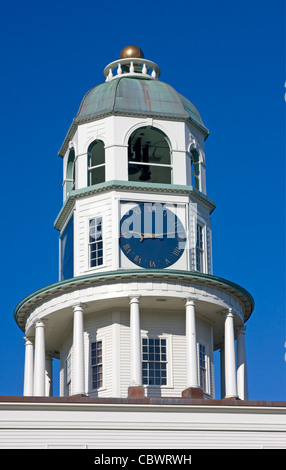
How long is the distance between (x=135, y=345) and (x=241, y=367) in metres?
6.83

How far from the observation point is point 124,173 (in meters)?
58.7

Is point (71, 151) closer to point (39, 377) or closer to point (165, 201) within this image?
point (165, 201)

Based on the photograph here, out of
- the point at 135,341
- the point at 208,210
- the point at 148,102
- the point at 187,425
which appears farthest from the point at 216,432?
the point at 148,102

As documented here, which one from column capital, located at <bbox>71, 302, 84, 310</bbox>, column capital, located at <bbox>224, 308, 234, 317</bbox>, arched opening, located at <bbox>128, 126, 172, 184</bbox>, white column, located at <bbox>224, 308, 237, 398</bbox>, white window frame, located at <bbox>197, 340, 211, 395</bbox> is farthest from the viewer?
arched opening, located at <bbox>128, 126, 172, 184</bbox>

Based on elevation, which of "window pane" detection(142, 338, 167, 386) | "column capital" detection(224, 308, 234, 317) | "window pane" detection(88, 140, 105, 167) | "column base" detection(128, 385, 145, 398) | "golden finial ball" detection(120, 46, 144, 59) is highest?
"golden finial ball" detection(120, 46, 144, 59)

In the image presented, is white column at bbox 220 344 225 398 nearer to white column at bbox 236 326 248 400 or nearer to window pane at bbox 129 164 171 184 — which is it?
white column at bbox 236 326 248 400

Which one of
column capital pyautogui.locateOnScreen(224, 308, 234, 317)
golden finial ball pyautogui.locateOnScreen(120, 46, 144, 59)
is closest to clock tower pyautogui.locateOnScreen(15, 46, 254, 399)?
column capital pyautogui.locateOnScreen(224, 308, 234, 317)

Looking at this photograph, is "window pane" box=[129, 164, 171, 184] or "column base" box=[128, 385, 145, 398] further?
"window pane" box=[129, 164, 171, 184]

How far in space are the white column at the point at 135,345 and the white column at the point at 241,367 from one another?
626 centimetres

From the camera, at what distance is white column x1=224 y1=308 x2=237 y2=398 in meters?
54.7

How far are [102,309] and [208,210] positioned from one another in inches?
336

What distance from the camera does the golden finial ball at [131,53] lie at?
211 ft

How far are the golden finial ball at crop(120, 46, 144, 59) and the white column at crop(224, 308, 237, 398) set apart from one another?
16.3 m

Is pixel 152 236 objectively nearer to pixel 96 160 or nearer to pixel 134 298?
pixel 134 298
